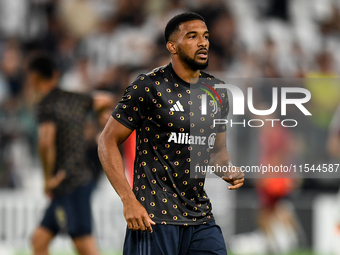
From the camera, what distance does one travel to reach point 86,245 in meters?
5.52

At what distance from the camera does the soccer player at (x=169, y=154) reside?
3.06m

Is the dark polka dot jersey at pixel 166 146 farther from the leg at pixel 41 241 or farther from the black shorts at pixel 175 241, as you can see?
the leg at pixel 41 241

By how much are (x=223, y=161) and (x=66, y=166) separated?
2.60 m

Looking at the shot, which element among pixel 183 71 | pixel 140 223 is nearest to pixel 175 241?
pixel 140 223

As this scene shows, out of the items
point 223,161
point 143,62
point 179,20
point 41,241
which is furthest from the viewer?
point 143,62

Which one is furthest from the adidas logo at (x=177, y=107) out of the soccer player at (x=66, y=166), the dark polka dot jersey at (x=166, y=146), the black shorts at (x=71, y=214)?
the black shorts at (x=71, y=214)

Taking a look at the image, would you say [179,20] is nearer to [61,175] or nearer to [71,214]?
[61,175]

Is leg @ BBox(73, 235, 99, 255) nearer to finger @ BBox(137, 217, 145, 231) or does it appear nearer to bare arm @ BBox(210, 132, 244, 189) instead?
bare arm @ BBox(210, 132, 244, 189)

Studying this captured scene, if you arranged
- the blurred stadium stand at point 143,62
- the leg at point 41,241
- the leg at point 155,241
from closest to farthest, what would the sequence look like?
the leg at point 155,241, the leg at point 41,241, the blurred stadium stand at point 143,62

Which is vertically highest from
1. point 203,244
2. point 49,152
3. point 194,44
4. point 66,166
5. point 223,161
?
point 194,44

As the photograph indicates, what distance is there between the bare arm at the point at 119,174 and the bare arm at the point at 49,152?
254 cm

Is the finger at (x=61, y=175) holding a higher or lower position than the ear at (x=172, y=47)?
lower

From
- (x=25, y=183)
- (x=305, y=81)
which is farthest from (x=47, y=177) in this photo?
(x=305, y=81)

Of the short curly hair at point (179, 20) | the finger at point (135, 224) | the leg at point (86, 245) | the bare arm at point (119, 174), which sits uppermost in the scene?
the short curly hair at point (179, 20)
